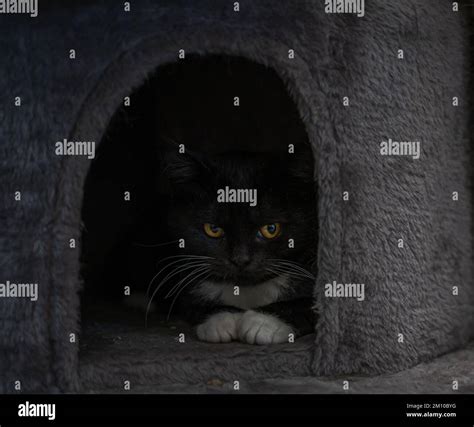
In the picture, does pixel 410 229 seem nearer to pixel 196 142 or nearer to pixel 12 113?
pixel 12 113

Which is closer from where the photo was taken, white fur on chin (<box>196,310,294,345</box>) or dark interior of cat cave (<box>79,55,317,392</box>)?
white fur on chin (<box>196,310,294,345</box>)

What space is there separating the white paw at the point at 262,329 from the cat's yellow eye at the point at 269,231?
22 cm

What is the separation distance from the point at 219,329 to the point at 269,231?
298 mm

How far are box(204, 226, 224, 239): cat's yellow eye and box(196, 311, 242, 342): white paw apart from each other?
22cm

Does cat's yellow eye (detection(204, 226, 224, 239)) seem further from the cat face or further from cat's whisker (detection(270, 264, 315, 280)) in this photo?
cat's whisker (detection(270, 264, 315, 280))

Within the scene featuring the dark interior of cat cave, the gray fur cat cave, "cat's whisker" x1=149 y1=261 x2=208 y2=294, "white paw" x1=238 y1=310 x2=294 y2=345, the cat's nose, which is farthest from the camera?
the dark interior of cat cave

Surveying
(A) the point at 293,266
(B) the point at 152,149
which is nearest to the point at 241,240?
(A) the point at 293,266

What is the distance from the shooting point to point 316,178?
1506 millimetres

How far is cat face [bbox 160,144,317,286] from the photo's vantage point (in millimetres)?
1731

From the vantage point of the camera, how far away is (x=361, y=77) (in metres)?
1.49

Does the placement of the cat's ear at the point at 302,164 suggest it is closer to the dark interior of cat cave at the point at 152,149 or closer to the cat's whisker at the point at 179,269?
the dark interior of cat cave at the point at 152,149

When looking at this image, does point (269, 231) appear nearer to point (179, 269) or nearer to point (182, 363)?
point (179, 269)

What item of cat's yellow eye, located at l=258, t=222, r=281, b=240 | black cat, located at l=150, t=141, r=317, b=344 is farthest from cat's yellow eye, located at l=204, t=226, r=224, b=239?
cat's yellow eye, located at l=258, t=222, r=281, b=240

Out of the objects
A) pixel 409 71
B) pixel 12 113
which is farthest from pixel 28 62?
pixel 409 71
